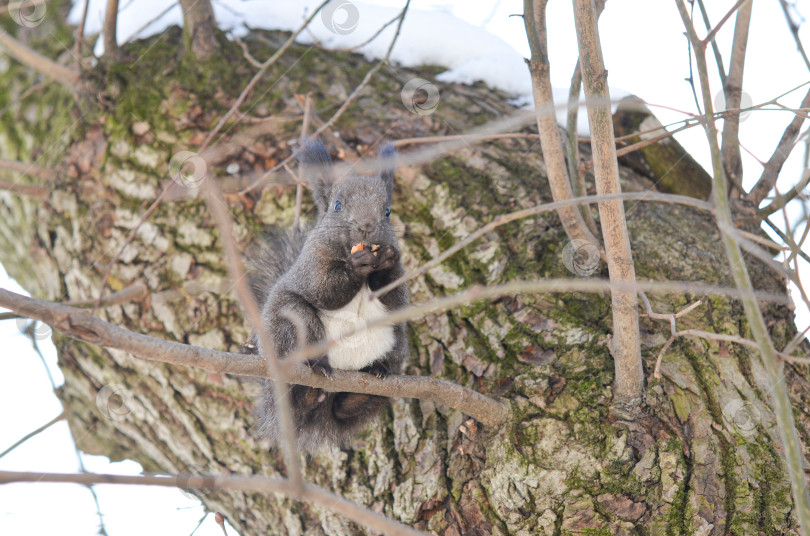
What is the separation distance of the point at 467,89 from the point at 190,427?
6.45 feet

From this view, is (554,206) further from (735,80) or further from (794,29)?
(735,80)

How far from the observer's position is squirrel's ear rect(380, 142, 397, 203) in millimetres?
2367

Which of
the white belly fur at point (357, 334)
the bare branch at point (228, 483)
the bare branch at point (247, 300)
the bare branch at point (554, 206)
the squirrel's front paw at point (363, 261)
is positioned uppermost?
the squirrel's front paw at point (363, 261)

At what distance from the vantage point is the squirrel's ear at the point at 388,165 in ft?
7.77

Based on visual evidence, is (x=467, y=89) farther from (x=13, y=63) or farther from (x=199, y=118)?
(x=13, y=63)

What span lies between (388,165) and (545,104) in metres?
0.61

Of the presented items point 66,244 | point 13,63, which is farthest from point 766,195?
point 13,63

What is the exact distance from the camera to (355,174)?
281 centimetres

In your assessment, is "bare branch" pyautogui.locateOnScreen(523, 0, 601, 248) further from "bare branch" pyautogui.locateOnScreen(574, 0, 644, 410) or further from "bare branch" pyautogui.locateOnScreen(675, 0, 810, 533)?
"bare branch" pyautogui.locateOnScreen(675, 0, 810, 533)

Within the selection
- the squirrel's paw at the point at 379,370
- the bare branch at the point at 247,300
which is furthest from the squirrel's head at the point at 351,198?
the bare branch at the point at 247,300

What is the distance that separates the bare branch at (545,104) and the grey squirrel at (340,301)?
0.56 m

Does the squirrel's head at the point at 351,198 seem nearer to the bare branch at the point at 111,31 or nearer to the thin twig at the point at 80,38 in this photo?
the bare branch at the point at 111,31

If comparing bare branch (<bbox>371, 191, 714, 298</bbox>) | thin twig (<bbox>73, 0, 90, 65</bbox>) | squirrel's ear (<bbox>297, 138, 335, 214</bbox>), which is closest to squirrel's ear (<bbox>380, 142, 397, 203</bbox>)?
squirrel's ear (<bbox>297, 138, 335, 214</bbox>)

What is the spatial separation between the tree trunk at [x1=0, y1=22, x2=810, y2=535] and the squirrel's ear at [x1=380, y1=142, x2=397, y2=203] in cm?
24
